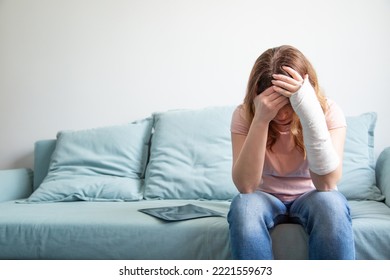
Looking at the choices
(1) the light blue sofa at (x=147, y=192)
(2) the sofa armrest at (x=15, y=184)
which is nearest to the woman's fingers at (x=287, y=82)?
(1) the light blue sofa at (x=147, y=192)

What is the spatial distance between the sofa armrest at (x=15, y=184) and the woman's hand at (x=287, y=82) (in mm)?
1419

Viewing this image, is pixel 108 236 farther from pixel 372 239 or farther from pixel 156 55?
pixel 156 55

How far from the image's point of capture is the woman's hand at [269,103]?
1.10 metres

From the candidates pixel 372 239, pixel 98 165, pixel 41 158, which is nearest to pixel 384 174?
pixel 372 239

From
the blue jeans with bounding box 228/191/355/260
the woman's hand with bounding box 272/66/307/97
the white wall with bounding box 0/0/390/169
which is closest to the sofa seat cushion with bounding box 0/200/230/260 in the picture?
the blue jeans with bounding box 228/191/355/260

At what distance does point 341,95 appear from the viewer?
2.02 m

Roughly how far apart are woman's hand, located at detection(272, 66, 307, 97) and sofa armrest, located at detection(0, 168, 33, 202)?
55.9 inches

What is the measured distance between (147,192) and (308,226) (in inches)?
34.8

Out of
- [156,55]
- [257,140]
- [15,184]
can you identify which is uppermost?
[156,55]

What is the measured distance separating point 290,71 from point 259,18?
1.11 m

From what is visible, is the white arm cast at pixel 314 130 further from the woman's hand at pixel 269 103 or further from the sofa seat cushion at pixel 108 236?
the sofa seat cushion at pixel 108 236

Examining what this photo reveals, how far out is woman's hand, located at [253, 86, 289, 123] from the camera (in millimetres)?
1103

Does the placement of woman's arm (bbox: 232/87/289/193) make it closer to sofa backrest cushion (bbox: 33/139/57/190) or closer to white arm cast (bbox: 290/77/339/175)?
white arm cast (bbox: 290/77/339/175)

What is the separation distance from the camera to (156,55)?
2.19m
